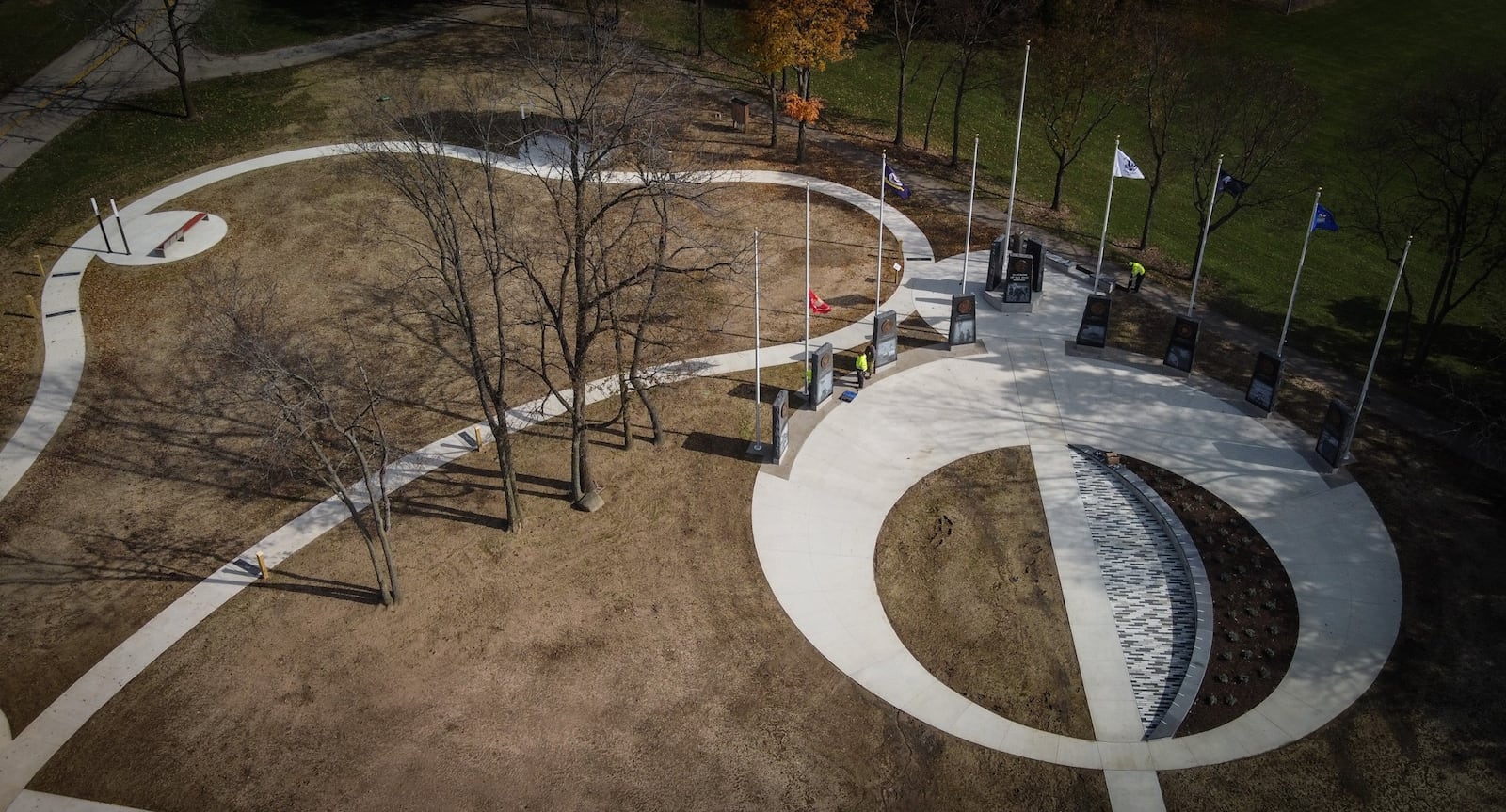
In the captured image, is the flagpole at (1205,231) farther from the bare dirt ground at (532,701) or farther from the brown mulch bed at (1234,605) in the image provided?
the bare dirt ground at (532,701)

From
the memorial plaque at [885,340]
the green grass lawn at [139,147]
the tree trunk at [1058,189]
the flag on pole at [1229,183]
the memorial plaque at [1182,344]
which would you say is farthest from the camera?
the tree trunk at [1058,189]

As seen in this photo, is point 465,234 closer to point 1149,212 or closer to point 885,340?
point 885,340

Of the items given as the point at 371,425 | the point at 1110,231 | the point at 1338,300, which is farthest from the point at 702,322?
the point at 1338,300

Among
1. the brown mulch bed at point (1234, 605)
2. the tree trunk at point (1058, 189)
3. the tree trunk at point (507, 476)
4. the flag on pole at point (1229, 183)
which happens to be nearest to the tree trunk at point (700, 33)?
the tree trunk at point (1058, 189)

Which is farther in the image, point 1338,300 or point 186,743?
point 1338,300

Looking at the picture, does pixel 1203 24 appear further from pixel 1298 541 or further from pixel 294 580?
pixel 294 580

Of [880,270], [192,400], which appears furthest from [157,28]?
[880,270]
